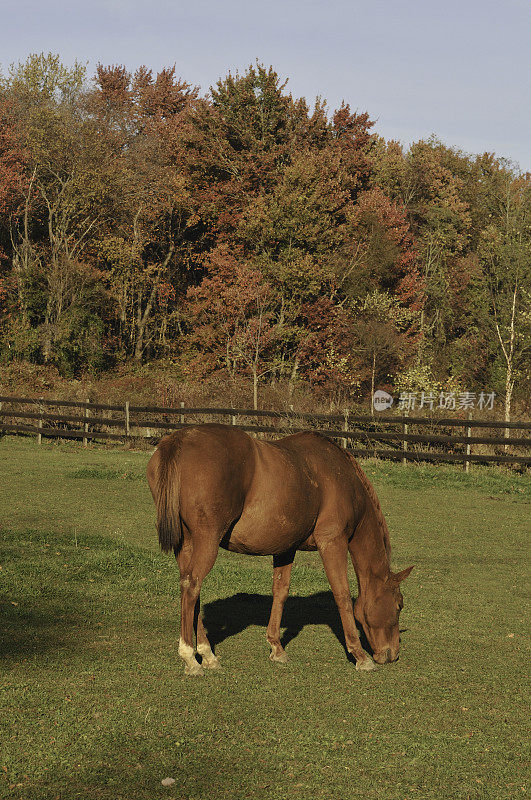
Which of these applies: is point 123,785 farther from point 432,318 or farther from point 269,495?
point 432,318

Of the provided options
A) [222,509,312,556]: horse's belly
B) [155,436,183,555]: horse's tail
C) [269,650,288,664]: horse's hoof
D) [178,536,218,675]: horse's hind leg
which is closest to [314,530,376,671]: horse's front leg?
[222,509,312,556]: horse's belly

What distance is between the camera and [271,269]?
30.6 meters

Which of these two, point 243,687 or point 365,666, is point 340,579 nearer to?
point 365,666

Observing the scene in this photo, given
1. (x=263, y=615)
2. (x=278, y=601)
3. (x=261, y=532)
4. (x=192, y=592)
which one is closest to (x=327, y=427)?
(x=263, y=615)

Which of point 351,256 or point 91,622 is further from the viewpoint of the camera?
point 351,256

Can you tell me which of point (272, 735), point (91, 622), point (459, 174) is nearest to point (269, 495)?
point (272, 735)

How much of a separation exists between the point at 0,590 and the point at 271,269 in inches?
945

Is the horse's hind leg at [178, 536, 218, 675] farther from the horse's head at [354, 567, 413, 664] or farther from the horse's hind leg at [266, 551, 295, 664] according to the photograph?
the horse's head at [354, 567, 413, 664]

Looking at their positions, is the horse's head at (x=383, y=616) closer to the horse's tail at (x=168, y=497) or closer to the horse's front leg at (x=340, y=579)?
the horse's front leg at (x=340, y=579)

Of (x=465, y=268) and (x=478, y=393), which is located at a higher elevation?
(x=465, y=268)

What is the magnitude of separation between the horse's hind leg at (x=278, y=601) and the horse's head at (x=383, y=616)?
686 mm

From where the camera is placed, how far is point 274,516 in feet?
19.9

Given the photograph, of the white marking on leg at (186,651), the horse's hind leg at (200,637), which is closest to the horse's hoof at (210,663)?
the horse's hind leg at (200,637)

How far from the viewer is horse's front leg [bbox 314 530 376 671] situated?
6289 millimetres
